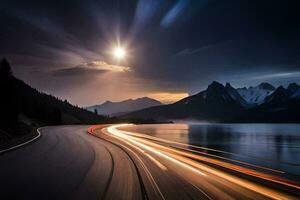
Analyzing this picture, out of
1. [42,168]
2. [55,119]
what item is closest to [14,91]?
[55,119]

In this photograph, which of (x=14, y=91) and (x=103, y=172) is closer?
(x=103, y=172)

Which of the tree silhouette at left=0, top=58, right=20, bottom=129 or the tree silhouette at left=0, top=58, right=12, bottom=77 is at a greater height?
the tree silhouette at left=0, top=58, right=12, bottom=77

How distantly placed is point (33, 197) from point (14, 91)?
75.5 metres

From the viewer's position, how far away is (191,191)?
9469 mm

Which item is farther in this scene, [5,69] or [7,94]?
[7,94]

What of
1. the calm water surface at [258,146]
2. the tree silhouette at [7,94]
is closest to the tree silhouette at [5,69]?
the tree silhouette at [7,94]

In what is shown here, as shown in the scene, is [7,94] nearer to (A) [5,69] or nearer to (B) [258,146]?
(A) [5,69]

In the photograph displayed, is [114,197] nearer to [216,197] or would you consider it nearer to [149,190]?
[149,190]

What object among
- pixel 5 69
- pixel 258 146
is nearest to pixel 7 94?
pixel 5 69

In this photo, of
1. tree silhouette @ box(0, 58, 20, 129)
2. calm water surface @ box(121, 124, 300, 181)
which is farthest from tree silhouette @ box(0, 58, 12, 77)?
calm water surface @ box(121, 124, 300, 181)

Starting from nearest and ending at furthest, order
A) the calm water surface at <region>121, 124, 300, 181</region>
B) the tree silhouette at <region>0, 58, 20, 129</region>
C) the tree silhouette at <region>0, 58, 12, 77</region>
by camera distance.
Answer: the calm water surface at <region>121, 124, 300, 181</region>
the tree silhouette at <region>0, 58, 20, 129</region>
the tree silhouette at <region>0, 58, 12, 77</region>

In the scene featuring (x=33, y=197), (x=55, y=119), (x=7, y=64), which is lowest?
(x=33, y=197)

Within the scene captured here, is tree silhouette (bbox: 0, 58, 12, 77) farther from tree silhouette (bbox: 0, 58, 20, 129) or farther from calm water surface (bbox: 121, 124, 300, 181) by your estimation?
calm water surface (bbox: 121, 124, 300, 181)

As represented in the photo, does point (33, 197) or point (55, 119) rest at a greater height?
point (55, 119)
